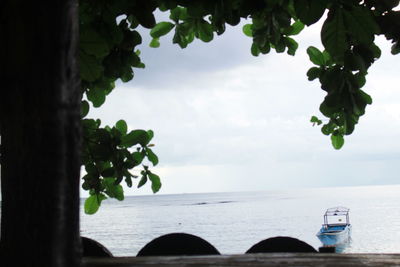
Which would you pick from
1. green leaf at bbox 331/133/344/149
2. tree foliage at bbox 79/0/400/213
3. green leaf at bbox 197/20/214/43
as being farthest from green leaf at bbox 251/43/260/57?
green leaf at bbox 331/133/344/149

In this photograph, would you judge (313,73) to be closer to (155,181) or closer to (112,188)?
(155,181)

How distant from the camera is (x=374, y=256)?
2.26m

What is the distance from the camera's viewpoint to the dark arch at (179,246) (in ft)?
8.26

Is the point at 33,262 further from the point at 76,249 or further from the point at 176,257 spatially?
A: the point at 176,257

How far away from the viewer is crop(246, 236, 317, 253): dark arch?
2.51m

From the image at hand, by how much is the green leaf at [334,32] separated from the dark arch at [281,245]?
1.01 meters

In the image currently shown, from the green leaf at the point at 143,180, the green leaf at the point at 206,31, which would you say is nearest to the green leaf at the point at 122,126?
the green leaf at the point at 143,180

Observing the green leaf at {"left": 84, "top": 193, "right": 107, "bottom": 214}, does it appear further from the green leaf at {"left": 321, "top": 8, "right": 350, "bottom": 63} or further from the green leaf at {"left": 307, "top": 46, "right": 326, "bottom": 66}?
the green leaf at {"left": 321, "top": 8, "right": 350, "bottom": 63}

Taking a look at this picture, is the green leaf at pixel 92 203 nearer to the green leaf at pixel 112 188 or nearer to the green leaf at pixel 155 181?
the green leaf at pixel 112 188

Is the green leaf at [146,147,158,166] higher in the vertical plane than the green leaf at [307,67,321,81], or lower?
lower

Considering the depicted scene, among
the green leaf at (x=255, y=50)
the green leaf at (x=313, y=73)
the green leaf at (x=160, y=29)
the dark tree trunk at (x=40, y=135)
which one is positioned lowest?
the dark tree trunk at (x=40, y=135)

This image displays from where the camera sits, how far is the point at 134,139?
357 centimetres

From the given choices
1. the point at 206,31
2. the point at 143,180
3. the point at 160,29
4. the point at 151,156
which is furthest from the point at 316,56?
the point at 143,180

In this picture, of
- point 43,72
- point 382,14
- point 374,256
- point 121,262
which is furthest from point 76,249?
point 382,14
